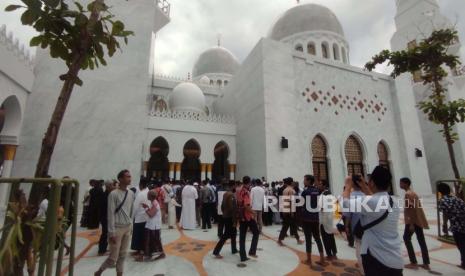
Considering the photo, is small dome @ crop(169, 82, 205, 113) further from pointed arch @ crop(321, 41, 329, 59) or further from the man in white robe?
the man in white robe

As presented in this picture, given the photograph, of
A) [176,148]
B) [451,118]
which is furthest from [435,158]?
[176,148]

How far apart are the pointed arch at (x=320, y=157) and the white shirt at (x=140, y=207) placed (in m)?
10.2

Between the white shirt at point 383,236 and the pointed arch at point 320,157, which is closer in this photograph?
the white shirt at point 383,236

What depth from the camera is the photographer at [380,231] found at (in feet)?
6.93

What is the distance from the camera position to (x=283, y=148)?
38.4 feet

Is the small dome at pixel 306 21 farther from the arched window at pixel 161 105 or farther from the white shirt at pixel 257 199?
the white shirt at pixel 257 199

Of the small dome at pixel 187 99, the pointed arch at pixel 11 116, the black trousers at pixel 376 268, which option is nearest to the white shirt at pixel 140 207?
the black trousers at pixel 376 268

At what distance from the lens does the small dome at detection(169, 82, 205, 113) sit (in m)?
17.5

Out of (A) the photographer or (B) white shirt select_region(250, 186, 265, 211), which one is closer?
(A) the photographer

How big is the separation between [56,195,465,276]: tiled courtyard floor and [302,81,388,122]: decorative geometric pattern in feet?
29.5

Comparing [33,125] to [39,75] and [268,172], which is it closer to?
[39,75]

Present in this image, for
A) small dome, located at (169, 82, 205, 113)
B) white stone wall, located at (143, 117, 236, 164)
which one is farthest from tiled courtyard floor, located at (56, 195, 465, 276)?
small dome, located at (169, 82, 205, 113)

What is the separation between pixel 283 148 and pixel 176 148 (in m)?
5.85

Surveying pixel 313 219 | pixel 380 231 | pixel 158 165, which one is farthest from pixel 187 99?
pixel 380 231
